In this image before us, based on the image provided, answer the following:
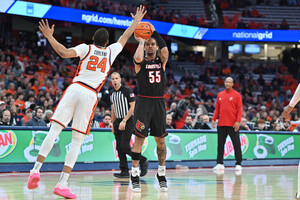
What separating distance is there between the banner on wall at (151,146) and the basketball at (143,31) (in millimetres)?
5187

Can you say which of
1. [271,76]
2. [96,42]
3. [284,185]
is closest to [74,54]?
[96,42]

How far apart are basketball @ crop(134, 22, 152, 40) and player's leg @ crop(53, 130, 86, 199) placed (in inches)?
74.3

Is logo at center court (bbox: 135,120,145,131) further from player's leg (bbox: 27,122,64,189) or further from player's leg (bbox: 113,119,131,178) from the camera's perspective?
player's leg (bbox: 113,119,131,178)

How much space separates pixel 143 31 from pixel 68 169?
2438mm

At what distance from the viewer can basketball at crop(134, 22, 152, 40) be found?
8086 millimetres

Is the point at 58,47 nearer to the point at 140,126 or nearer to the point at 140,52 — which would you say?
the point at 140,52

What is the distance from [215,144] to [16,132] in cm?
626

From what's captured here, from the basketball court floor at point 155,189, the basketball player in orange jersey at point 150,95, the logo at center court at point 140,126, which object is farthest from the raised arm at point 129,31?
the basketball court floor at point 155,189

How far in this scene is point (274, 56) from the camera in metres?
39.5

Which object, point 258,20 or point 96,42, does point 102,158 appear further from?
point 258,20

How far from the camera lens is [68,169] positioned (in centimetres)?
714

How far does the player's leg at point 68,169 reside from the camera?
694cm

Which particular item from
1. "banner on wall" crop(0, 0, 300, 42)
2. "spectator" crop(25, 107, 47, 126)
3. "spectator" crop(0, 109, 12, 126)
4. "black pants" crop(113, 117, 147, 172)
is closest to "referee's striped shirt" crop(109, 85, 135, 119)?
"black pants" crop(113, 117, 147, 172)

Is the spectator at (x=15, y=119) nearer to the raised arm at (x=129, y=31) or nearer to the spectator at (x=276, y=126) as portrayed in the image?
the raised arm at (x=129, y=31)
